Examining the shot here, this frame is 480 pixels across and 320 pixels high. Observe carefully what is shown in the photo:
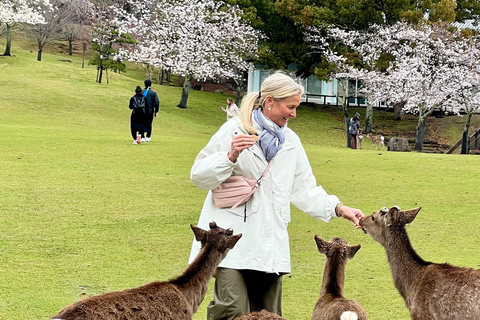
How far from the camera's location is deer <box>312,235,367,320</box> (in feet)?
16.3

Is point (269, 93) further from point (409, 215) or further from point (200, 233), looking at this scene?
point (409, 215)

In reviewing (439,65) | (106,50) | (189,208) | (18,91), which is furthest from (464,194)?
(106,50)

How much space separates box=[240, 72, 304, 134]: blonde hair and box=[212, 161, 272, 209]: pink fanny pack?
1.28 feet

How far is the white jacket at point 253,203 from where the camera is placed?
5.06 m

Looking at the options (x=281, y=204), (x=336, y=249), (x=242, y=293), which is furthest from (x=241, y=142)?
(x=336, y=249)

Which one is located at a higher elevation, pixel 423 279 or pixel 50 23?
pixel 50 23

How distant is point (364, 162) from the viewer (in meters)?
20.8

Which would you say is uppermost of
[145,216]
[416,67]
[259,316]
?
[416,67]

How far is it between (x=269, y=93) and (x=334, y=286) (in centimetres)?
162

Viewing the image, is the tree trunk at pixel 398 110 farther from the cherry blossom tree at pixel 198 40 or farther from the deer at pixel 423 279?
the deer at pixel 423 279

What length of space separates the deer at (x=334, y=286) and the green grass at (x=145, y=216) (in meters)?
2.23

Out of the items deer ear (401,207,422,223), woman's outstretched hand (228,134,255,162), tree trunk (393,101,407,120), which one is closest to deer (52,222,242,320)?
woman's outstretched hand (228,134,255,162)

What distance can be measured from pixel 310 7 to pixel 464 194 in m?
32.0

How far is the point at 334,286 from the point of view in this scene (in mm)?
5367
